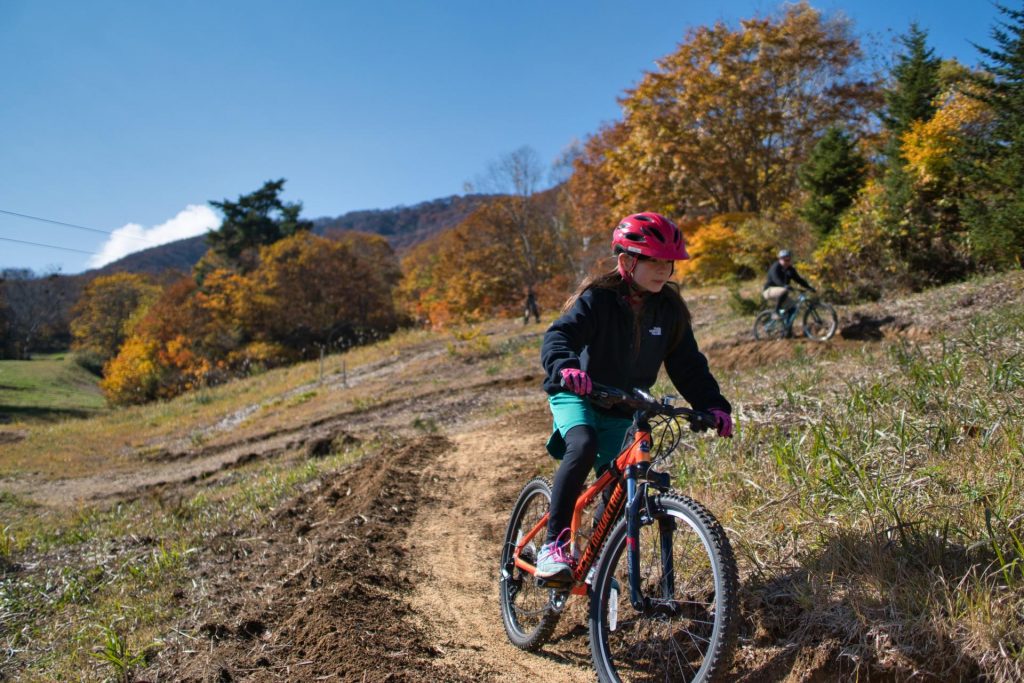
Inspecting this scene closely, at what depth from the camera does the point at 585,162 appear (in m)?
40.0

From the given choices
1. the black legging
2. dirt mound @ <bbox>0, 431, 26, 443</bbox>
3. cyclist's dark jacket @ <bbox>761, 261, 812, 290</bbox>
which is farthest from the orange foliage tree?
the black legging

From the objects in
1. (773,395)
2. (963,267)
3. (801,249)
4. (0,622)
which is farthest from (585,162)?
(0,622)

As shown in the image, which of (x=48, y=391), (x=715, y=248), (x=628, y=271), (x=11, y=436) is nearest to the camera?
(x=628, y=271)

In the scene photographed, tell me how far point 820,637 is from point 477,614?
7.21ft

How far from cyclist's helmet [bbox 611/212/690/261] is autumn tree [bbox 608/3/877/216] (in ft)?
81.0

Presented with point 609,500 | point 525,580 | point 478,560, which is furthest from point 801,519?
point 478,560

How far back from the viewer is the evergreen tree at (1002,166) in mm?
11773

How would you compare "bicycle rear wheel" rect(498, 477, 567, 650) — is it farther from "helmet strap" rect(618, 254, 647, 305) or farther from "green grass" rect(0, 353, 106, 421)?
"green grass" rect(0, 353, 106, 421)

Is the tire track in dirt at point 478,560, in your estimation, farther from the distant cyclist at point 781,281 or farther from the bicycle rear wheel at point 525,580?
the distant cyclist at point 781,281

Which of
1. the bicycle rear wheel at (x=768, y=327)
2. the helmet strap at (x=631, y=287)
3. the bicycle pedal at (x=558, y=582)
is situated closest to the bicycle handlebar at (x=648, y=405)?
the helmet strap at (x=631, y=287)

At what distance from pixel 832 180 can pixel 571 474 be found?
18.5m

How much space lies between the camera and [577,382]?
3006mm

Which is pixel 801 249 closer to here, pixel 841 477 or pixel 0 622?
pixel 841 477

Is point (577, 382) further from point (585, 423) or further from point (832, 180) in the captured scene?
point (832, 180)
